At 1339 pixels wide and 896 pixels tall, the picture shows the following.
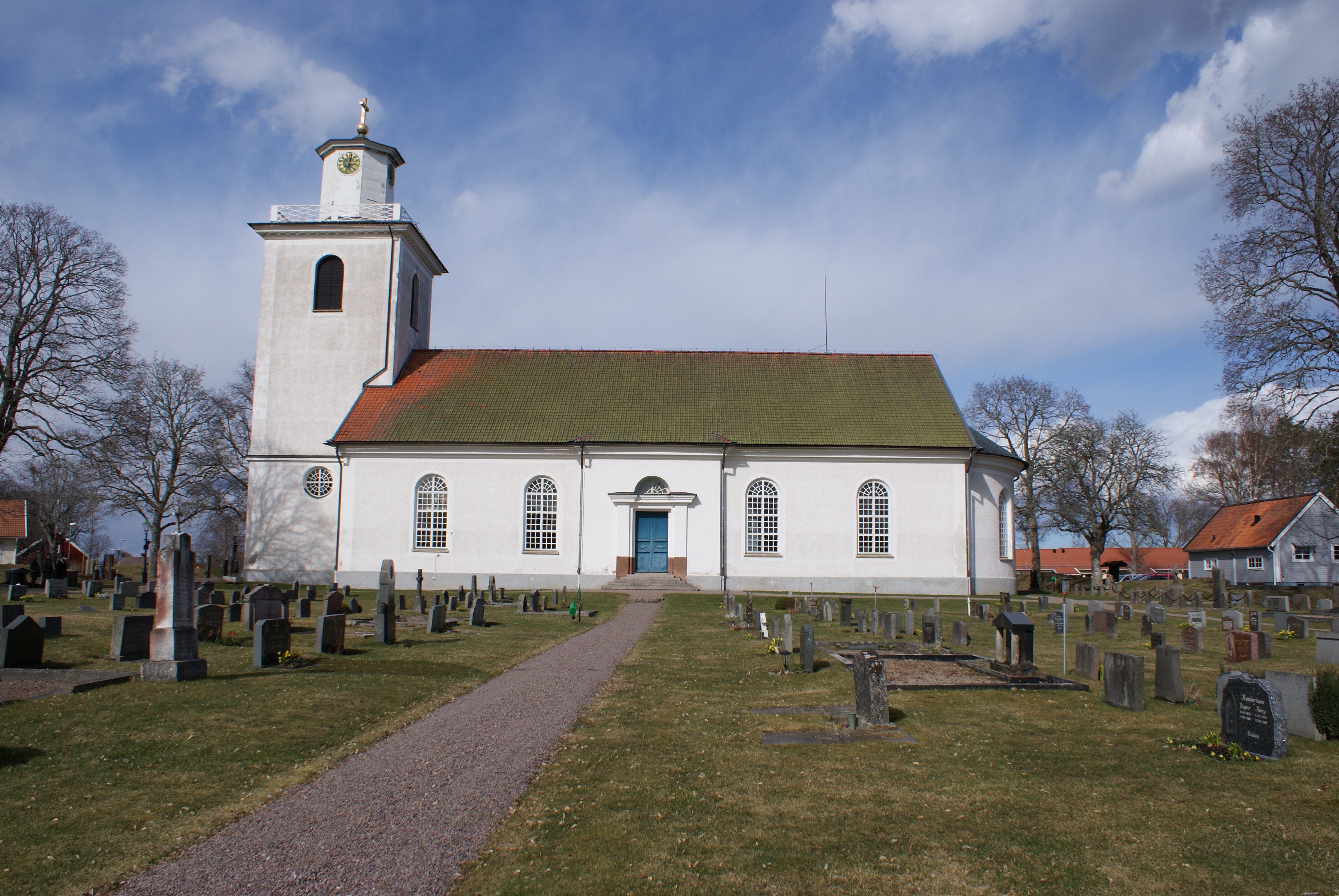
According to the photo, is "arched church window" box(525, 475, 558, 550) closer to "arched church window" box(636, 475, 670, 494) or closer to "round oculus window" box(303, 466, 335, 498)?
"arched church window" box(636, 475, 670, 494)

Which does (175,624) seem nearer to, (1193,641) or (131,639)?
(131,639)

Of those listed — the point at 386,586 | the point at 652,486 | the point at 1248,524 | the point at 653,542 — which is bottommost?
the point at 386,586

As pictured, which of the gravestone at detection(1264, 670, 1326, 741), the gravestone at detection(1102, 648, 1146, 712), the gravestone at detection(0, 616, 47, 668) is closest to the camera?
the gravestone at detection(1264, 670, 1326, 741)

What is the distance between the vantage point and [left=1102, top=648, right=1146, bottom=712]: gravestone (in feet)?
30.5

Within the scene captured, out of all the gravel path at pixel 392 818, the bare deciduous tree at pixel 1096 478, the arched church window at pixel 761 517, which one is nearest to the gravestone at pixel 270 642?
the gravel path at pixel 392 818

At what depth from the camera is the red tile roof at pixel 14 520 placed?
5128cm

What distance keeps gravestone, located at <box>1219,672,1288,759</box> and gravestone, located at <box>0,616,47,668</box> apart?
13.9 meters

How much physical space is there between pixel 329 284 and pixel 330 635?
2173 centimetres

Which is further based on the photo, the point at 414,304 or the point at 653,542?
the point at 414,304

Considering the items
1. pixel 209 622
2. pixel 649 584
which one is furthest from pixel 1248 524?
pixel 209 622

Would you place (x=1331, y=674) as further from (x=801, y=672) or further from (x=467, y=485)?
(x=467, y=485)

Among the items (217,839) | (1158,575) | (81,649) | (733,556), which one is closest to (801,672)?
(217,839)

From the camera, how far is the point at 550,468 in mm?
28781

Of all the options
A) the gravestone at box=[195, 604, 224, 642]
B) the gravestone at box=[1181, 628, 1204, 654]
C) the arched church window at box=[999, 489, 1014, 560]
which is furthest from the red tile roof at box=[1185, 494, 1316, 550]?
the gravestone at box=[195, 604, 224, 642]
